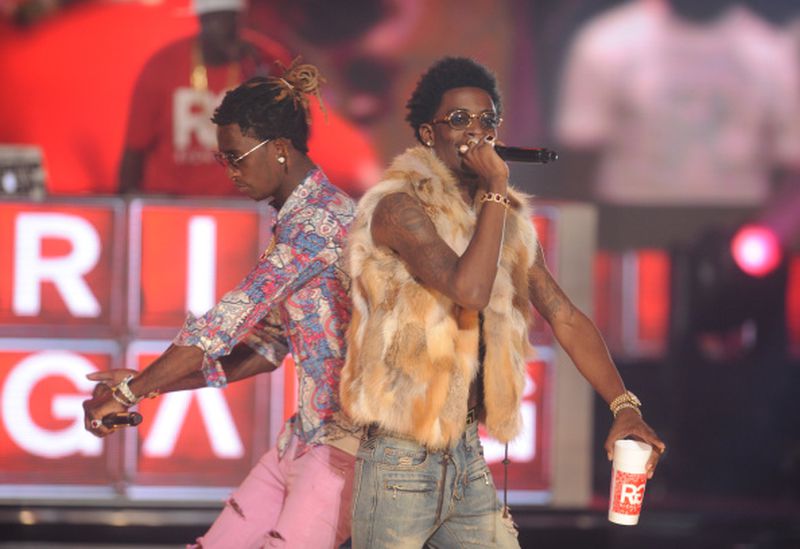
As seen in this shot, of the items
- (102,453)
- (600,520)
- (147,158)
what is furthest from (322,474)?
(147,158)

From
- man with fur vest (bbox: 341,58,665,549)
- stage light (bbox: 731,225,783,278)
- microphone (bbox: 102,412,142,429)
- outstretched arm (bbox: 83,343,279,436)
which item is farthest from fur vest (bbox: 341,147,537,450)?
stage light (bbox: 731,225,783,278)

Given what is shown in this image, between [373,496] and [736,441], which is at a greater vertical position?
[373,496]

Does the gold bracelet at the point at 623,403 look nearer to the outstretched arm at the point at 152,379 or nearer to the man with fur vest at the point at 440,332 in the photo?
the man with fur vest at the point at 440,332

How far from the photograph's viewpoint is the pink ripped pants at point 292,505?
11.0 feet

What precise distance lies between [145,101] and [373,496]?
4723mm

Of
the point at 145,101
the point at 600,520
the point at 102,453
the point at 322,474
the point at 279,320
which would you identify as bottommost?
the point at 600,520

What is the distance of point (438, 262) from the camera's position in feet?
9.94

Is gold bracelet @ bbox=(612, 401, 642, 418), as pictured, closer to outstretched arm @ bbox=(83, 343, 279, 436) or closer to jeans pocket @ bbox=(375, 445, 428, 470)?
jeans pocket @ bbox=(375, 445, 428, 470)

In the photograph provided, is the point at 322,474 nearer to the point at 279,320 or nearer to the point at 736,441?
the point at 279,320

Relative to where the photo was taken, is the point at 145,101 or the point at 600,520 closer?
the point at 600,520

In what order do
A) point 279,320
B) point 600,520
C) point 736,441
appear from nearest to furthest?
point 279,320 → point 600,520 → point 736,441

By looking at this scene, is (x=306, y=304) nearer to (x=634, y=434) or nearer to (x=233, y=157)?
(x=233, y=157)

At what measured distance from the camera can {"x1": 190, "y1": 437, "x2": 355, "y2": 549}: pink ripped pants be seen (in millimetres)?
3352

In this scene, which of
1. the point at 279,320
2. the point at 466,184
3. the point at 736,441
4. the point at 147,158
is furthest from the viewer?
the point at 736,441
